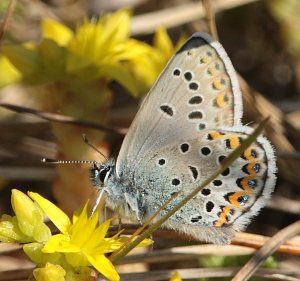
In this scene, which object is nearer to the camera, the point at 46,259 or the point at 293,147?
the point at 46,259

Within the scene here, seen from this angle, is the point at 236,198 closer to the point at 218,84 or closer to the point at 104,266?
the point at 218,84

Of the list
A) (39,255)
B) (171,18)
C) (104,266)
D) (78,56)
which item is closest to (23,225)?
(39,255)

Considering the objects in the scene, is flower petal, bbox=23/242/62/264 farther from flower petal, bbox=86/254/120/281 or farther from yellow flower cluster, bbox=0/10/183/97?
yellow flower cluster, bbox=0/10/183/97

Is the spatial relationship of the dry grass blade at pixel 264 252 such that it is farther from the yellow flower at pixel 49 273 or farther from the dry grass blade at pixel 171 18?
the dry grass blade at pixel 171 18

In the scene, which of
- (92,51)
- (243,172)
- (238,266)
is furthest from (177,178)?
(92,51)

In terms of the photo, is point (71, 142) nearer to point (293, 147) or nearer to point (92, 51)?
point (92, 51)

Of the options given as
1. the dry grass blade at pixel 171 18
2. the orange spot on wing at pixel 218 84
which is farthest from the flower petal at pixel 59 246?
the dry grass blade at pixel 171 18

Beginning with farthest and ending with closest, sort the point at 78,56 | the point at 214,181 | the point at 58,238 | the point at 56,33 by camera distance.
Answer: the point at 56,33 < the point at 78,56 < the point at 214,181 < the point at 58,238
